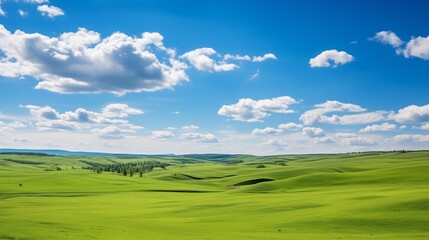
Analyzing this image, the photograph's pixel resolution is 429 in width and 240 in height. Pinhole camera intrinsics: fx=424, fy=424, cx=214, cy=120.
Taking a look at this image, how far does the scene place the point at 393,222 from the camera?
4272cm

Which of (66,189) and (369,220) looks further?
(66,189)

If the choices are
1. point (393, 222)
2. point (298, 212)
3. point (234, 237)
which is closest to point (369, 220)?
point (393, 222)

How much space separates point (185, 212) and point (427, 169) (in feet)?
257

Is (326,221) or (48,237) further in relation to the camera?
(326,221)

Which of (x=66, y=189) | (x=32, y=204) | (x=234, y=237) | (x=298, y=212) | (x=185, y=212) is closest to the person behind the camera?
(x=234, y=237)

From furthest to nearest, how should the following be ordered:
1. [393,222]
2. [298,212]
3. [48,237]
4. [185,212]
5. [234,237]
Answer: [185,212] → [298,212] → [393,222] → [234,237] → [48,237]

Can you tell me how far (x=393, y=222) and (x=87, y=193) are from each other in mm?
91357

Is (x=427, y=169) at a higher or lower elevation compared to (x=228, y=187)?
higher

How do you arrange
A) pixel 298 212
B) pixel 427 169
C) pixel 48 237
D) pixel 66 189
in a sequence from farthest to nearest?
1. pixel 66 189
2. pixel 427 169
3. pixel 298 212
4. pixel 48 237

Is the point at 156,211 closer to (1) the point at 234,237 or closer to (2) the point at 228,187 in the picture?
(1) the point at 234,237

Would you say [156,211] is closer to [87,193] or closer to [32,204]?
[32,204]

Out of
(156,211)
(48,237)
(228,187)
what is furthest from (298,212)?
(228,187)

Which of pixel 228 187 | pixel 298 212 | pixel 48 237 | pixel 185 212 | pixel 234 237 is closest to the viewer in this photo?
pixel 48 237

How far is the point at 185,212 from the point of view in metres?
64.3
